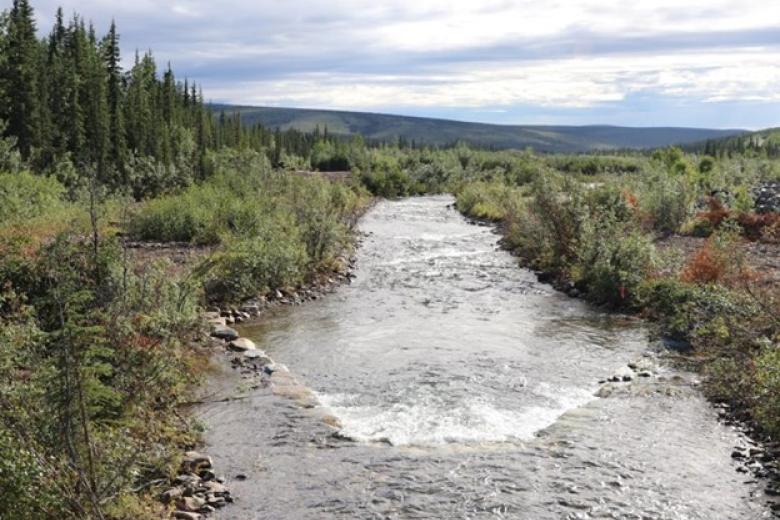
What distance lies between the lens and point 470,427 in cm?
1447

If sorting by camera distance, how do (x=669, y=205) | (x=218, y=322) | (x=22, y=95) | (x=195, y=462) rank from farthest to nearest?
(x=22, y=95), (x=669, y=205), (x=218, y=322), (x=195, y=462)

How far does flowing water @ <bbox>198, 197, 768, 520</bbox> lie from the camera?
11562 millimetres

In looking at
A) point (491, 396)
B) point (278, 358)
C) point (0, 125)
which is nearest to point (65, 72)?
point (0, 125)

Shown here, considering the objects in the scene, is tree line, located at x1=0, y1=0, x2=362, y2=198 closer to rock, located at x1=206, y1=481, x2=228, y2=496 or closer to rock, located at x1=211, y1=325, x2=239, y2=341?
rock, located at x1=211, y1=325, x2=239, y2=341

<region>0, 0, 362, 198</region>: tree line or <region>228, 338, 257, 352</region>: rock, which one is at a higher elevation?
<region>0, 0, 362, 198</region>: tree line

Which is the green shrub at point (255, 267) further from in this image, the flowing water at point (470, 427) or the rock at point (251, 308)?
the flowing water at point (470, 427)

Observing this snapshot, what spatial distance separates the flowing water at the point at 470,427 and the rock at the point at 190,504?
0.53 meters

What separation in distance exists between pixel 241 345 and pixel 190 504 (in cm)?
898

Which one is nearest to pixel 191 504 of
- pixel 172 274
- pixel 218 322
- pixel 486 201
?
pixel 218 322

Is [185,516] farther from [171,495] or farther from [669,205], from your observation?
[669,205]

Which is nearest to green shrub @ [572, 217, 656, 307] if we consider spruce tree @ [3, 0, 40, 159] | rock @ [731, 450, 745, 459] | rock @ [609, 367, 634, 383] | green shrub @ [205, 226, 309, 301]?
rock @ [609, 367, 634, 383]

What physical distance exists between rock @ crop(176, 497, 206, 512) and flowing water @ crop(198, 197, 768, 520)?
1.73 feet

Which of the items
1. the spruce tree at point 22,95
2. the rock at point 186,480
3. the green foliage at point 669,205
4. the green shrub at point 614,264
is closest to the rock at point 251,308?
the green shrub at point 614,264

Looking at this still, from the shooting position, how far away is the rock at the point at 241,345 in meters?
19.7
